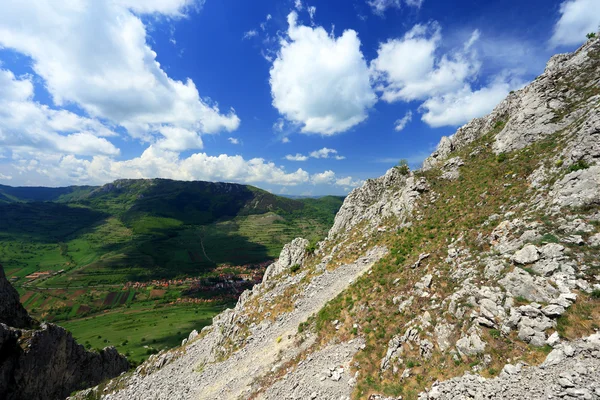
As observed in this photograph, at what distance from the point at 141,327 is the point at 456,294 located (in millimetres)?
201246

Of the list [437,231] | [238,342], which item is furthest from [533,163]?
[238,342]

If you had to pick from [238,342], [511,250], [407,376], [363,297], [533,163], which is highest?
Answer: [533,163]

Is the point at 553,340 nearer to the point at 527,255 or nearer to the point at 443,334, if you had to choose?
the point at 443,334

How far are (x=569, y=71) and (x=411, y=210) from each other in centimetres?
3837

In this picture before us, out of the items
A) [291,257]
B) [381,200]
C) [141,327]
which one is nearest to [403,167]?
[381,200]

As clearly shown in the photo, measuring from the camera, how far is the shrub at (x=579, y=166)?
2374 centimetres

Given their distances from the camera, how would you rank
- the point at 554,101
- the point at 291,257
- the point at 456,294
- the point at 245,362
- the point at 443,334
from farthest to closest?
1. the point at 291,257
2. the point at 554,101
3. the point at 245,362
4. the point at 456,294
5. the point at 443,334

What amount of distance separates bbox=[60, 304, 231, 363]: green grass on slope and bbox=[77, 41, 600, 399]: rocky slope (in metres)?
114

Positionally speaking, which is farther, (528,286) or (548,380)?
(528,286)

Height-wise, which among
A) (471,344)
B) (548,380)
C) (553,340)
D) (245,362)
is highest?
(553,340)

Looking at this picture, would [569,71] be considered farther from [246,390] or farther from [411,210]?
[246,390]

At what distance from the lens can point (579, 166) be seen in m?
24.2

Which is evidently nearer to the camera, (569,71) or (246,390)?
(246,390)

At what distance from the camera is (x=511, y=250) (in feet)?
69.2
